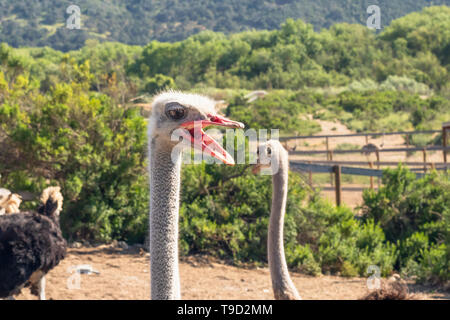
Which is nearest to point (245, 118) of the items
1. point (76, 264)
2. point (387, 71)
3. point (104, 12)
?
point (76, 264)

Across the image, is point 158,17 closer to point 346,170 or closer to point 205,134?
point 346,170

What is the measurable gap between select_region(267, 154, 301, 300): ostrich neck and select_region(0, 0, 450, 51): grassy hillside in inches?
1812

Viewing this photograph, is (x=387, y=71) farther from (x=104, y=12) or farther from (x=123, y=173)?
(x=104, y=12)

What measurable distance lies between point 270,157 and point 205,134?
192cm

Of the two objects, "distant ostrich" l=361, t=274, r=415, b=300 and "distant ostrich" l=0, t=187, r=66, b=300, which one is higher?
"distant ostrich" l=0, t=187, r=66, b=300

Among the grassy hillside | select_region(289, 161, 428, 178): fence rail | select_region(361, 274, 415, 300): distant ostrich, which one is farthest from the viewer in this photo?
the grassy hillside

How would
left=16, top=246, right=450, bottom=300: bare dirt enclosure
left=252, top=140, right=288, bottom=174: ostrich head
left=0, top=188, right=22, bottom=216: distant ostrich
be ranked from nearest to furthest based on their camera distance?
left=252, top=140, right=288, bottom=174: ostrich head
left=0, top=188, right=22, bottom=216: distant ostrich
left=16, top=246, right=450, bottom=300: bare dirt enclosure

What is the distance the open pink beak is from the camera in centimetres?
214

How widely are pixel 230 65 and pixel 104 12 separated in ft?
117

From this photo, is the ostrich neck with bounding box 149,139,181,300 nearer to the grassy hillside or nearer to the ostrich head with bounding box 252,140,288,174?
the ostrich head with bounding box 252,140,288,174

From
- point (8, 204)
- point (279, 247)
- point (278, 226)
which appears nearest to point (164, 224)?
point (279, 247)

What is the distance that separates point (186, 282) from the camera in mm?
5480

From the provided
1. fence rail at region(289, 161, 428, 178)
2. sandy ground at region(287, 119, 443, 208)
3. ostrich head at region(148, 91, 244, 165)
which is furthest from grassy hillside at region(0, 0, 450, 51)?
ostrich head at region(148, 91, 244, 165)

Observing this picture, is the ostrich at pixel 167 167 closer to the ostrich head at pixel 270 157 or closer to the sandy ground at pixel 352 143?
the ostrich head at pixel 270 157
